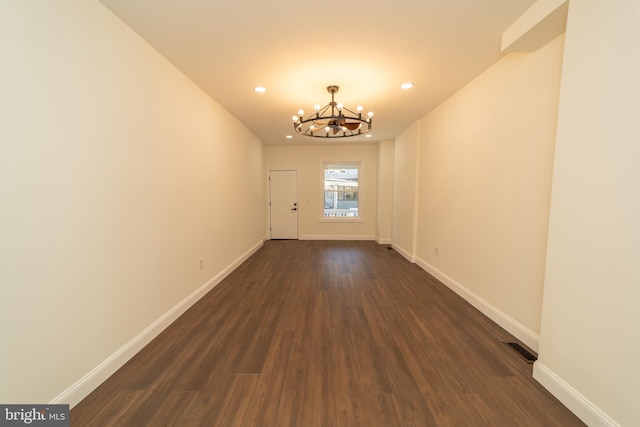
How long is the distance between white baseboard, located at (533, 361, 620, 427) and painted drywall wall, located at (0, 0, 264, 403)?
3.10m

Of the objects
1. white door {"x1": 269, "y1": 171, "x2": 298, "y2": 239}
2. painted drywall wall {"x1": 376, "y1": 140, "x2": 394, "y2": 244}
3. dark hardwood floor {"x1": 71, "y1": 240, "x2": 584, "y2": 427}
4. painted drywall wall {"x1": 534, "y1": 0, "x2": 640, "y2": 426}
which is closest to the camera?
painted drywall wall {"x1": 534, "y1": 0, "x2": 640, "y2": 426}

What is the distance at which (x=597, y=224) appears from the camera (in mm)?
1438

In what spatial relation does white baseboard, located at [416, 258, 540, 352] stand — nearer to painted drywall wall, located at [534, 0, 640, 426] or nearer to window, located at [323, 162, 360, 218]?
painted drywall wall, located at [534, 0, 640, 426]

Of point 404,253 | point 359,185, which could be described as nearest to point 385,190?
point 359,185

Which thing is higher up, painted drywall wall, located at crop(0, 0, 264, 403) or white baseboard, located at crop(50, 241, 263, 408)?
painted drywall wall, located at crop(0, 0, 264, 403)

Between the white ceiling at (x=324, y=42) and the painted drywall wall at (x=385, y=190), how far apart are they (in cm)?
301

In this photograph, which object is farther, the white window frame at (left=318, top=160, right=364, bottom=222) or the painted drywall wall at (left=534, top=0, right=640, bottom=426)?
the white window frame at (left=318, top=160, right=364, bottom=222)

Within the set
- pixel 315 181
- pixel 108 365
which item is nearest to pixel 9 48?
pixel 108 365

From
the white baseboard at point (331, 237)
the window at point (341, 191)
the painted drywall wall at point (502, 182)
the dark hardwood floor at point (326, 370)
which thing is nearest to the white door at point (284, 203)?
the white baseboard at point (331, 237)

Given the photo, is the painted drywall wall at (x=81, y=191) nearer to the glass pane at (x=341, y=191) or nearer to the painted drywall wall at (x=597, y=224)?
the painted drywall wall at (x=597, y=224)

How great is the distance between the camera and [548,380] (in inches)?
68.2

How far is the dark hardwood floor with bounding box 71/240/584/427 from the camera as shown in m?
1.52

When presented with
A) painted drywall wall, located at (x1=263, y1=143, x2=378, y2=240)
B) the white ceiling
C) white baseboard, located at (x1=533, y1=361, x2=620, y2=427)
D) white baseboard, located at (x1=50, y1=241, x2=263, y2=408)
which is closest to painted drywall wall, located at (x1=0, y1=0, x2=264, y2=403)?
white baseboard, located at (x1=50, y1=241, x2=263, y2=408)

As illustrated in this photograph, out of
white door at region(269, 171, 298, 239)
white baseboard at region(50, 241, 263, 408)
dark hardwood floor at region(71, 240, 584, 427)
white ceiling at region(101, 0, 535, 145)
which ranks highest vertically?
white ceiling at region(101, 0, 535, 145)
